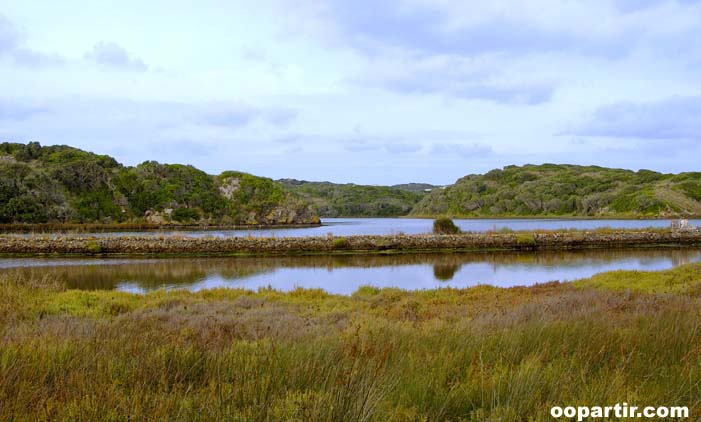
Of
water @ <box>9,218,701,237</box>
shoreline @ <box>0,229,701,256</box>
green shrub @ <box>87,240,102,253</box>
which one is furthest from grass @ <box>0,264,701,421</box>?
water @ <box>9,218,701,237</box>

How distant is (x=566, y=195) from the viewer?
122 meters

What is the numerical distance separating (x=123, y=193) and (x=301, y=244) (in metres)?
56.6

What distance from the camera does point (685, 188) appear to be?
101m

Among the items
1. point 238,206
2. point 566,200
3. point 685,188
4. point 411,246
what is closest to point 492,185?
point 566,200

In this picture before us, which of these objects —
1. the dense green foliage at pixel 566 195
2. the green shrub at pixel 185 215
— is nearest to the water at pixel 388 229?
the green shrub at pixel 185 215

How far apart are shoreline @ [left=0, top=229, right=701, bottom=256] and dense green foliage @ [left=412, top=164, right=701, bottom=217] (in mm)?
66825

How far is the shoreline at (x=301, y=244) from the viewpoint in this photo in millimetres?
29594

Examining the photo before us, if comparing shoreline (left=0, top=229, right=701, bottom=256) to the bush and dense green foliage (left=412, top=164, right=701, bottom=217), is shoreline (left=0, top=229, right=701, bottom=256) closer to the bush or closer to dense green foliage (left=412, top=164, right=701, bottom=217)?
the bush

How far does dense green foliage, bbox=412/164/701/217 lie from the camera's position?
96.0 m

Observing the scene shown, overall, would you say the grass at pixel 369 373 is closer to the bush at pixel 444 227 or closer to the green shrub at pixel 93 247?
the green shrub at pixel 93 247

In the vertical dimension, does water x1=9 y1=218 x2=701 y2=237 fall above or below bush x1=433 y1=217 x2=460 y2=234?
below

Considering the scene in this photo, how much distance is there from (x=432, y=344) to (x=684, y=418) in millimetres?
2079

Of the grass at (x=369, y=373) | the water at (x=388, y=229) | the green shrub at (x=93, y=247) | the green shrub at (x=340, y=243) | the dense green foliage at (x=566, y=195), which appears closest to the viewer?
the grass at (x=369, y=373)

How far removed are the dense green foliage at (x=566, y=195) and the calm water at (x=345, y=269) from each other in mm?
74202
